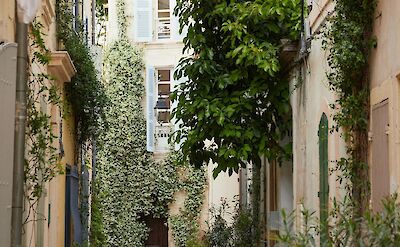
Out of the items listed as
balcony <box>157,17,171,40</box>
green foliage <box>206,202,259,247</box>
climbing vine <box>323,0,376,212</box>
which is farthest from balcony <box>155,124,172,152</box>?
climbing vine <box>323,0,376,212</box>

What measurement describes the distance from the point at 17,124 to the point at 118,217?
1741 centimetres

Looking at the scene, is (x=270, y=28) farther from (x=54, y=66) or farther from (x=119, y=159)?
(x=119, y=159)

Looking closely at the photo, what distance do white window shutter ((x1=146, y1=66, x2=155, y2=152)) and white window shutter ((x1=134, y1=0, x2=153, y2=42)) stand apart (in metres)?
1.19

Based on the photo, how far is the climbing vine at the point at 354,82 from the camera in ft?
26.9

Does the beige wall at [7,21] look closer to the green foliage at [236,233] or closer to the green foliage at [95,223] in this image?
the green foliage at [236,233]

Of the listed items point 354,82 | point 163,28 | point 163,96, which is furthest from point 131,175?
point 354,82

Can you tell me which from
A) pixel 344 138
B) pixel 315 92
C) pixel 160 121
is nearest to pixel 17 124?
pixel 344 138

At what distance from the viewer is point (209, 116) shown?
12359 millimetres

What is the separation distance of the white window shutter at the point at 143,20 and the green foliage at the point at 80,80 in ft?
31.6

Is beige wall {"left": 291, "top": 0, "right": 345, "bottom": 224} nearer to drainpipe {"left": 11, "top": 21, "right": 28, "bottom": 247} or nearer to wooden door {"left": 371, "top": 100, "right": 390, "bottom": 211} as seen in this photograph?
wooden door {"left": 371, "top": 100, "right": 390, "bottom": 211}

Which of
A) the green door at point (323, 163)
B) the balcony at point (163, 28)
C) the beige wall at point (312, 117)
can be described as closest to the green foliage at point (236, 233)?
the beige wall at point (312, 117)

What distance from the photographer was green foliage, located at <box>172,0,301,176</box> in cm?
1226

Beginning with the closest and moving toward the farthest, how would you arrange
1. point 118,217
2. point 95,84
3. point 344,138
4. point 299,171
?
point 344,138 → point 299,171 → point 95,84 → point 118,217

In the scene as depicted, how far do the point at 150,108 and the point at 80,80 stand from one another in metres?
9.77
